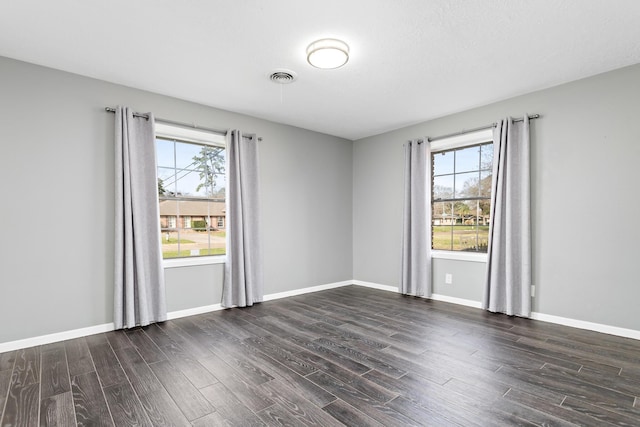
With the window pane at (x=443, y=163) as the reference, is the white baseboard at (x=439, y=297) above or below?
below

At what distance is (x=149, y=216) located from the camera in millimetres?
3598

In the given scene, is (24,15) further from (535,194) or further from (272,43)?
(535,194)

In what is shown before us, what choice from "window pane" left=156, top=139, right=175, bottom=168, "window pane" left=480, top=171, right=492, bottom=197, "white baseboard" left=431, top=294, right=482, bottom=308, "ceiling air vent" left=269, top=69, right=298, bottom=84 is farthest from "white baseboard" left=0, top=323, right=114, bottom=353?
"window pane" left=480, top=171, right=492, bottom=197

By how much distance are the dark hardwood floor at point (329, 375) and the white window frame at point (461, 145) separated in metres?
0.97

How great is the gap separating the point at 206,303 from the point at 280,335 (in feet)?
4.59

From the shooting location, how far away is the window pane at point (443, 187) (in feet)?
15.5

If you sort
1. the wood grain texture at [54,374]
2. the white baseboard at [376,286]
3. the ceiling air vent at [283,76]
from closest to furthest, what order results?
the wood grain texture at [54,374], the ceiling air vent at [283,76], the white baseboard at [376,286]

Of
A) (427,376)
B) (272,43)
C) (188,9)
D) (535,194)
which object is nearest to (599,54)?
(535,194)

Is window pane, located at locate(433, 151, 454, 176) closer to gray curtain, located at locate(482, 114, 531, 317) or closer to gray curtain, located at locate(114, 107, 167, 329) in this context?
gray curtain, located at locate(482, 114, 531, 317)

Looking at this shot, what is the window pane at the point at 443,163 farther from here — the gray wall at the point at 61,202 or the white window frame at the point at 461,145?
the gray wall at the point at 61,202

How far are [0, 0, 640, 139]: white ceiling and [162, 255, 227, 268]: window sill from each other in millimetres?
2001

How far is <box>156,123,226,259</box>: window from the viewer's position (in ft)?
13.0

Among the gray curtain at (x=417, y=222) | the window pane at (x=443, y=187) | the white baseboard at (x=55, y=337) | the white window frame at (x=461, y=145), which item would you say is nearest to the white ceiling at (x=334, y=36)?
A: the white window frame at (x=461, y=145)

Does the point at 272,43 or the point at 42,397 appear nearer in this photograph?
the point at 42,397
